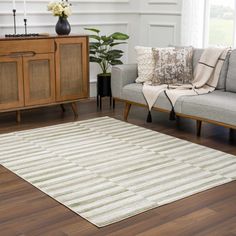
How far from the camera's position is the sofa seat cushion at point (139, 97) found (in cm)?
414

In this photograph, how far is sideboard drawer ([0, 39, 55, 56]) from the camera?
4.17 meters

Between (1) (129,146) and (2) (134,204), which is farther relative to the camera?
(1) (129,146)

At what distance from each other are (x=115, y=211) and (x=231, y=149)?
151cm

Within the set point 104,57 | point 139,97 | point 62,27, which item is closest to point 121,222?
point 139,97

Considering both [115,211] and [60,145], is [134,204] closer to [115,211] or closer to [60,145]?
[115,211]

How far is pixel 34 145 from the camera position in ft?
12.4

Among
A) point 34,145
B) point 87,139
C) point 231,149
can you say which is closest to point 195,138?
point 231,149

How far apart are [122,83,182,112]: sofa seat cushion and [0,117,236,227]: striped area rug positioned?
267mm

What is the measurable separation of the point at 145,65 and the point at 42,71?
102 cm

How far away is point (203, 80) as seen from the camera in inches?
172

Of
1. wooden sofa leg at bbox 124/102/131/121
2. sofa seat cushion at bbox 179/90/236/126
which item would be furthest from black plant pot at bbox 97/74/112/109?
sofa seat cushion at bbox 179/90/236/126

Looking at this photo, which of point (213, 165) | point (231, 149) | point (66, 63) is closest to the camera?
point (213, 165)

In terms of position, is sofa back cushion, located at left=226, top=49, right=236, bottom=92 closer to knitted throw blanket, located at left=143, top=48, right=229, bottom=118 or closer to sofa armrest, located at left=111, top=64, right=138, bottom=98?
knitted throw blanket, located at left=143, top=48, right=229, bottom=118

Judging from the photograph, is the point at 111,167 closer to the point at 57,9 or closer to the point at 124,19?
the point at 57,9
